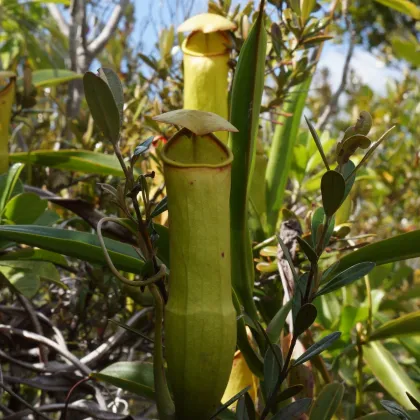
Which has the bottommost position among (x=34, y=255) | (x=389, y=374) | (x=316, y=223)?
(x=389, y=374)

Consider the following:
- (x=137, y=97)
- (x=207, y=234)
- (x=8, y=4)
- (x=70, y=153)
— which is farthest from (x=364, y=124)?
(x=8, y=4)

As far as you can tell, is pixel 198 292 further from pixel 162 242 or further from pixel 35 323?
pixel 35 323

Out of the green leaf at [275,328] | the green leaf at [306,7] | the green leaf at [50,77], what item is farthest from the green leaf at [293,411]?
the green leaf at [50,77]

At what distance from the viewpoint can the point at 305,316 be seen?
1.68ft

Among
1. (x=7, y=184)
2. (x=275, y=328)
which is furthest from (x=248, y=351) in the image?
(x=7, y=184)

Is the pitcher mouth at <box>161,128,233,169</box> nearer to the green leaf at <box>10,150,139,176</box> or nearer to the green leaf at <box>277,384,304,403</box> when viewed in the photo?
the green leaf at <box>277,384,304,403</box>

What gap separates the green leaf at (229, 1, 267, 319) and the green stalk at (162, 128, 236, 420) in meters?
0.15

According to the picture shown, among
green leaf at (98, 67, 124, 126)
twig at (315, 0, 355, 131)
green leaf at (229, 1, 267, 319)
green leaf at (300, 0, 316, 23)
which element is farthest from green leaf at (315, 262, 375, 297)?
twig at (315, 0, 355, 131)

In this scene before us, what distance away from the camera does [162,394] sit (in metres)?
0.51

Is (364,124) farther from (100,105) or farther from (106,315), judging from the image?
(106,315)

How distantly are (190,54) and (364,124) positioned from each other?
397 millimetres

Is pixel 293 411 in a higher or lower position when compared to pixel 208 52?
lower

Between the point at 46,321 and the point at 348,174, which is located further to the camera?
the point at 46,321

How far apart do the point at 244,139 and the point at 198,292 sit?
0.23 meters
